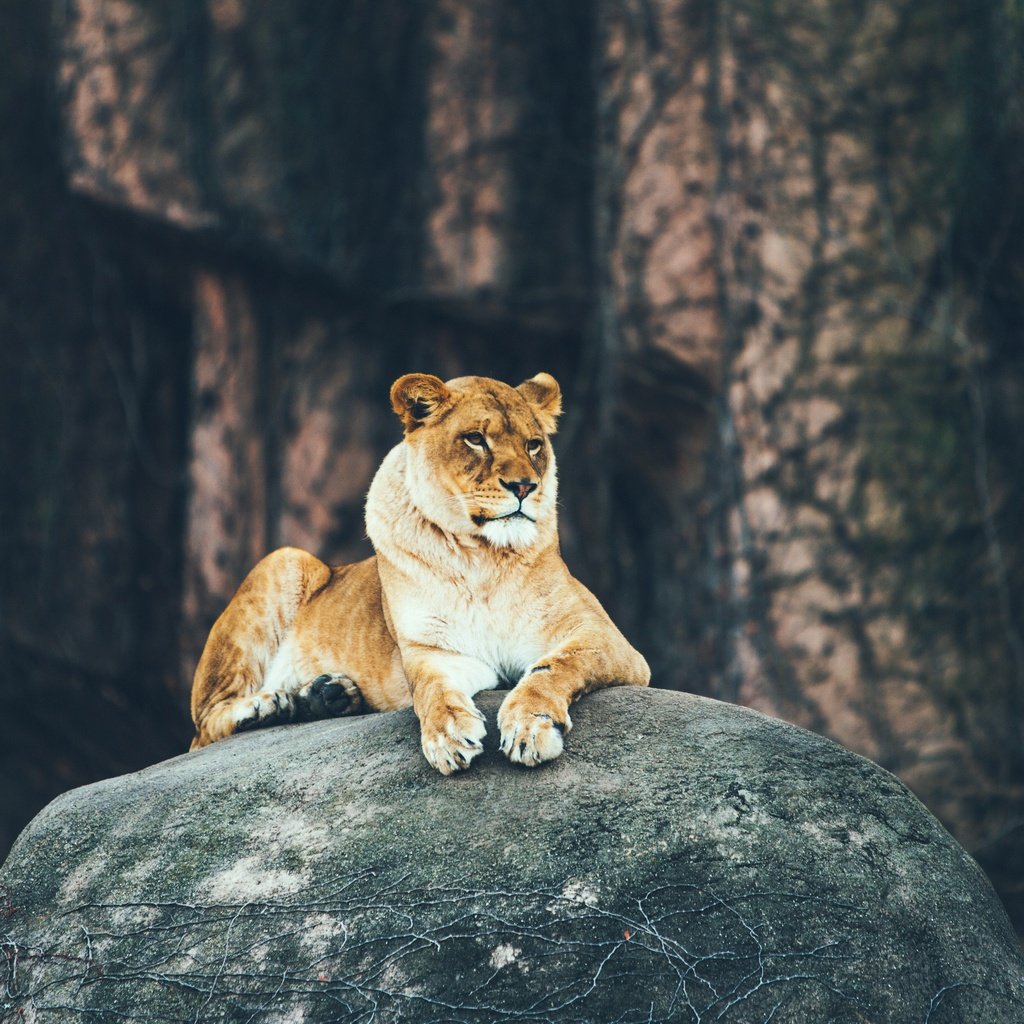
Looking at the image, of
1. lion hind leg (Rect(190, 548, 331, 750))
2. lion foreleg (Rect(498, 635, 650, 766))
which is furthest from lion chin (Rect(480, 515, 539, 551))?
lion hind leg (Rect(190, 548, 331, 750))

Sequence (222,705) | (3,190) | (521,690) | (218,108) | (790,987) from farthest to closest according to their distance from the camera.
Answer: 1. (3,190)
2. (218,108)
3. (222,705)
4. (521,690)
5. (790,987)

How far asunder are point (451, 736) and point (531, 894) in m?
0.54

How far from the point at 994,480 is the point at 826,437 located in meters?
0.85

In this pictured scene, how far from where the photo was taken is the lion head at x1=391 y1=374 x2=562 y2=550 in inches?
163

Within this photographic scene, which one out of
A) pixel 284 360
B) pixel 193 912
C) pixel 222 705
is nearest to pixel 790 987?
pixel 193 912

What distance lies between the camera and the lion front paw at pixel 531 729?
11.8 feet

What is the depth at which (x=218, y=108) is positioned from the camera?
748 cm

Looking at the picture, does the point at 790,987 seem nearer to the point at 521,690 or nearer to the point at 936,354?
the point at 521,690

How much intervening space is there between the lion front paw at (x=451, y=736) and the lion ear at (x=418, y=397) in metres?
1.00

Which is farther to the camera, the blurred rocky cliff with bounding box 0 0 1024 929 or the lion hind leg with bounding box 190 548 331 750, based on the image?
the blurred rocky cliff with bounding box 0 0 1024 929

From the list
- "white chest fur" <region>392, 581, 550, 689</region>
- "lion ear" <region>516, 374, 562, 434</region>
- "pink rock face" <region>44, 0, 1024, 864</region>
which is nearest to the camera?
"white chest fur" <region>392, 581, 550, 689</region>

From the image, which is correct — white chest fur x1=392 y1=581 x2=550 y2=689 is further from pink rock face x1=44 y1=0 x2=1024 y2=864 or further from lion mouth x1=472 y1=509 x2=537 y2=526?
pink rock face x1=44 y1=0 x2=1024 y2=864

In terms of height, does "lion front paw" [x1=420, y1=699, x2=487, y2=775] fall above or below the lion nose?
below

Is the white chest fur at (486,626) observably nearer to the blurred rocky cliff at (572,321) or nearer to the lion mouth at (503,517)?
the lion mouth at (503,517)
